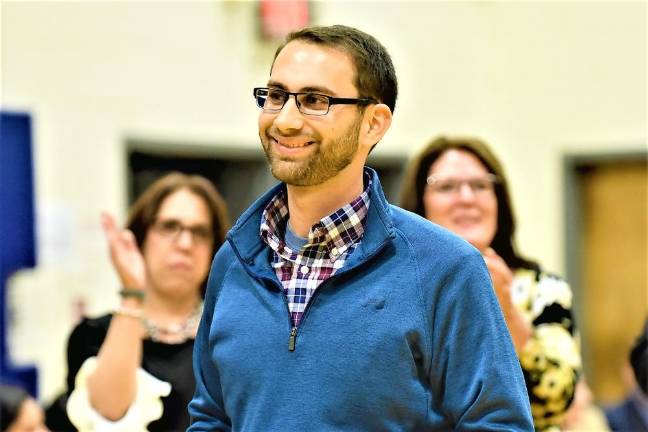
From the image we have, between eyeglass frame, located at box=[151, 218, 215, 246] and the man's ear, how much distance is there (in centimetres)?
138

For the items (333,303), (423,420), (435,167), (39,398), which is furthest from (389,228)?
(39,398)

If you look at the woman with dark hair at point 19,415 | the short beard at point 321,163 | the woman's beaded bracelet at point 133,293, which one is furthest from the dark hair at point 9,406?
the short beard at point 321,163

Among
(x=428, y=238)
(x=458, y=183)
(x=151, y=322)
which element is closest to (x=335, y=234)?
(x=428, y=238)

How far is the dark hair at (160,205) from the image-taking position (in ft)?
10.1

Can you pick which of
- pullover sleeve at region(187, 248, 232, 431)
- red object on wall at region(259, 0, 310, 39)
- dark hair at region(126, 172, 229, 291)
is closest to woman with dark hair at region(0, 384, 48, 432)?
dark hair at region(126, 172, 229, 291)

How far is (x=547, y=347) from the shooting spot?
2.71 metres

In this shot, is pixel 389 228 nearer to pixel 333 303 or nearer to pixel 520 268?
pixel 333 303

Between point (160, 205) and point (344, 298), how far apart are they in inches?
61.1

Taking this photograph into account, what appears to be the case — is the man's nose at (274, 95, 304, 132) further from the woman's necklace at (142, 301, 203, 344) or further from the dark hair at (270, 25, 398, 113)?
the woman's necklace at (142, 301, 203, 344)

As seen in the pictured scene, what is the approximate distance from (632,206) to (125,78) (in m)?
3.70

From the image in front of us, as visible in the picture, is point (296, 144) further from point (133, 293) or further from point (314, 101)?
point (133, 293)

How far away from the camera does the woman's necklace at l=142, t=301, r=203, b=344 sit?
2.90 m

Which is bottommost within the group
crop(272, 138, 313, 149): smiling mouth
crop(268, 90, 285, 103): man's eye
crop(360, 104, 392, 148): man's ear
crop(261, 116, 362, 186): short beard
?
crop(261, 116, 362, 186): short beard

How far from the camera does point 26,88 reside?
527cm
